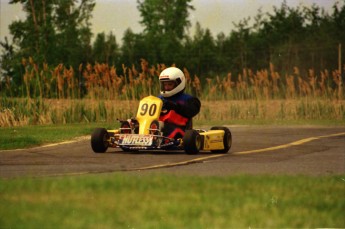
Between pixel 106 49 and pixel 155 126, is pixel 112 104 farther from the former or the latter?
pixel 106 49

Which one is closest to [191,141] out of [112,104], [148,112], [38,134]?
[148,112]

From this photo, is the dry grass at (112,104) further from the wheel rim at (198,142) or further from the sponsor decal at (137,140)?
the wheel rim at (198,142)

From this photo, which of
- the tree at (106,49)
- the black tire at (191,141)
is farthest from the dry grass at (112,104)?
the tree at (106,49)

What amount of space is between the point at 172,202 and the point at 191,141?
24.3ft

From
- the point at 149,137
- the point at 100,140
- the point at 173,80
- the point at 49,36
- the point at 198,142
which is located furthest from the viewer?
the point at 49,36

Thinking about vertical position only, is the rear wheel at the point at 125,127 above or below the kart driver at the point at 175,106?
below

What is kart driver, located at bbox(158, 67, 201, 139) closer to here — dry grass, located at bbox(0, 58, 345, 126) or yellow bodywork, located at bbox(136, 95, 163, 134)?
yellow bodywork, located at bbox(136, 95, 163, 134)

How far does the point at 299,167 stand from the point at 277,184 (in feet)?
11.4

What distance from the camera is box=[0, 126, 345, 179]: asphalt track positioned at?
14.6m

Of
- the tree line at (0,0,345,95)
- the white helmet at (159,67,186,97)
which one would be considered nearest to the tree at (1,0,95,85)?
the tree line at (0,0,345,95)

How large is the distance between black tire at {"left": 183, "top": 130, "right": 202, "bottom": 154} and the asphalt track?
0.14m

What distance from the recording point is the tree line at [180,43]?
6069 cm

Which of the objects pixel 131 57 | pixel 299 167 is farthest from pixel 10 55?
pixel 299 167

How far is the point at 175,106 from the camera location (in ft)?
60.4
